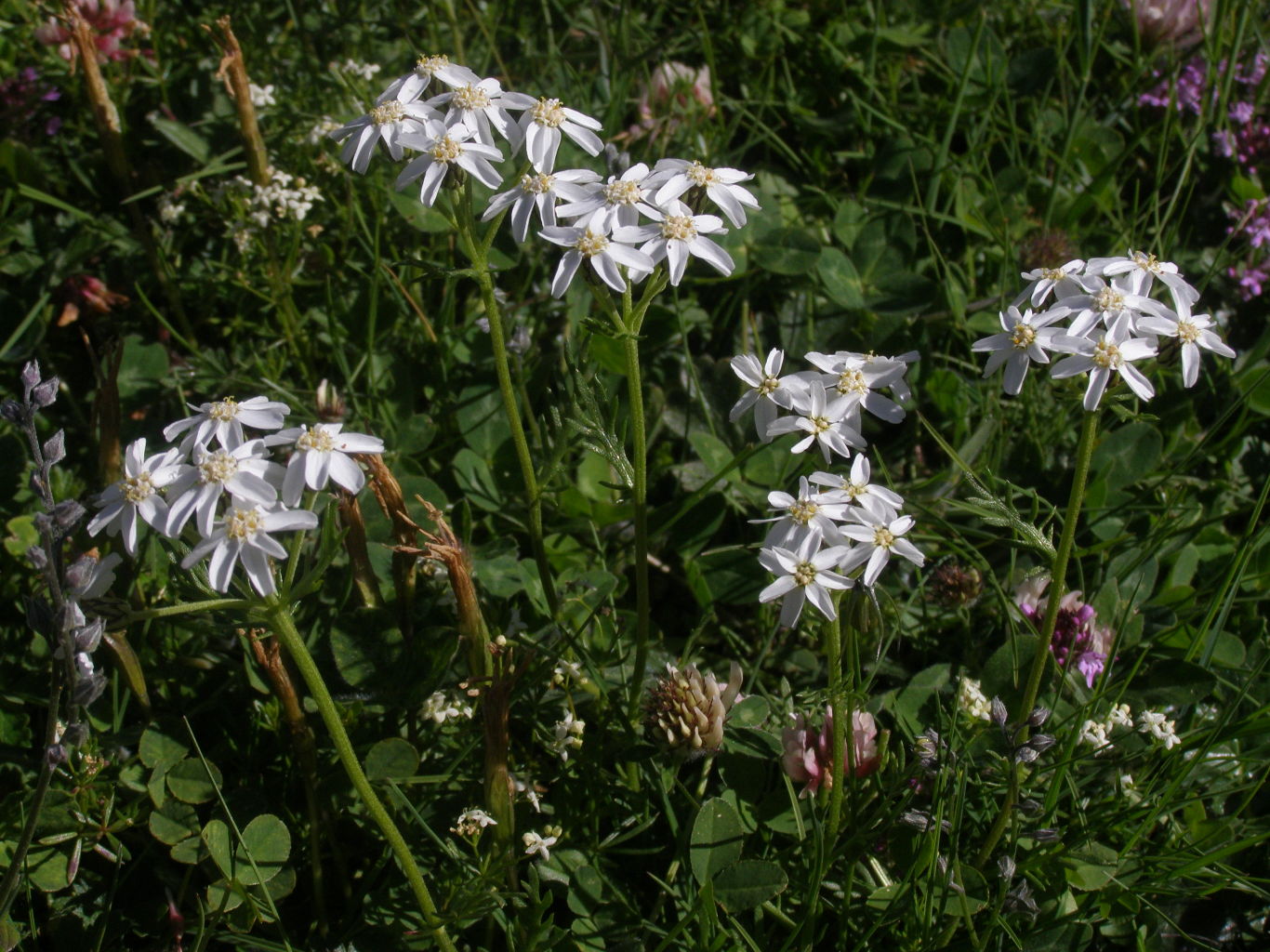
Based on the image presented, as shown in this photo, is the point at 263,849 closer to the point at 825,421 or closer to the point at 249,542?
the point at 249,542

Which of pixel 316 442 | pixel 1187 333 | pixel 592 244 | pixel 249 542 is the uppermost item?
pixel 592 244

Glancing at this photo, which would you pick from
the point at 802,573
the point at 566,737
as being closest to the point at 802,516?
the point at 802,573

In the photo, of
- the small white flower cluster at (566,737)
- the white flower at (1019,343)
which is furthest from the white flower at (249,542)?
the white flower at (1019,343)

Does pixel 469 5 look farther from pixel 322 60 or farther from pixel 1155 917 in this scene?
pixel 1155 917

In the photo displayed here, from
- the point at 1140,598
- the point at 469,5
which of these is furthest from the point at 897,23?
the point at 1140,598

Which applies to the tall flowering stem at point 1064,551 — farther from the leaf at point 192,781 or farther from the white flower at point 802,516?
the leaf at point 192,781

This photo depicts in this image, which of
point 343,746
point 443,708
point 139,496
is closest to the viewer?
point 139,496

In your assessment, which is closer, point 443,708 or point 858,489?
point 858,489
